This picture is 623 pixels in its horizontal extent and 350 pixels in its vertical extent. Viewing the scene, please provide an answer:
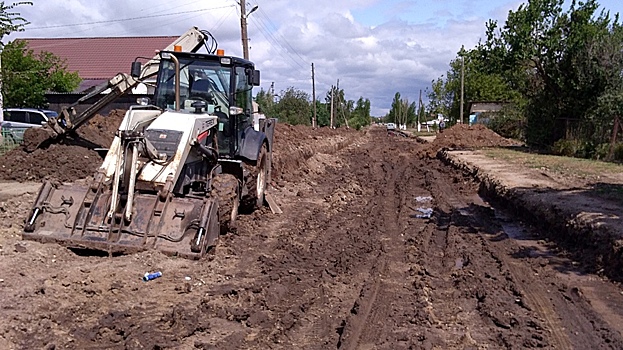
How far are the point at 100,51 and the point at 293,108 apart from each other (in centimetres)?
2045

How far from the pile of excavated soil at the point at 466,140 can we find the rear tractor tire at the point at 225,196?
2437 cm

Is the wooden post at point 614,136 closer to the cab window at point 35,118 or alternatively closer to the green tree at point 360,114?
the cab window at point 35,118

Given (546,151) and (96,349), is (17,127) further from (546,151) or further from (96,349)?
(546,151)

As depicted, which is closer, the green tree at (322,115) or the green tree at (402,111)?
the green tree at (322,115)

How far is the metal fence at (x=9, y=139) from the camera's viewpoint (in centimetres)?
1861

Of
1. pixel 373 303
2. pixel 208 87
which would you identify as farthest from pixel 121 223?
pixel 208 87

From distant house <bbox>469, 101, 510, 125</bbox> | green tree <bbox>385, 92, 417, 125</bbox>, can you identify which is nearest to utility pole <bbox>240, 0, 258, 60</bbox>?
distant house <bbox>469, 101, 510, 125</bbox>

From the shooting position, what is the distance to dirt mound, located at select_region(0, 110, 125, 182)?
1529cm

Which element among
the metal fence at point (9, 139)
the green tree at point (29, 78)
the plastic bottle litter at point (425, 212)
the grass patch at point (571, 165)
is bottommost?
the plastic bottle litter at point (425, 212)

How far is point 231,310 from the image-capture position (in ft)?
21.5

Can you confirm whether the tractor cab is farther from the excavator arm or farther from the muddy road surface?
the muddy road surface

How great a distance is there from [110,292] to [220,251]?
7.74 ft

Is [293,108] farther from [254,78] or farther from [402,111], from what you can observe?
[402,111]

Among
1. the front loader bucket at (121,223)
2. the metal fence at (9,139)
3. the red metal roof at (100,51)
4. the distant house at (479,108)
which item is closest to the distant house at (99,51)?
the red metal roof at (100,51)
